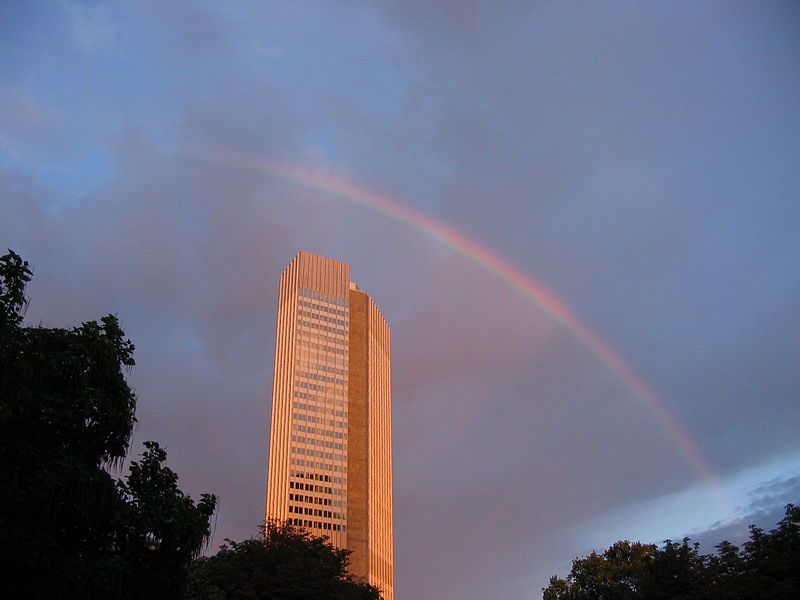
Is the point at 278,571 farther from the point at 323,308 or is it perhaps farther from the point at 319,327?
the point at 323,308

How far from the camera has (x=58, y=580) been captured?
55.4ft

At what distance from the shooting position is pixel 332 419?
161 m

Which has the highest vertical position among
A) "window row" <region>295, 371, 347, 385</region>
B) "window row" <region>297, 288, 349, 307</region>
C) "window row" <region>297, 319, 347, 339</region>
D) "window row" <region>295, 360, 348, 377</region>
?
"window row" <region>297, 288, 349, 307</region>

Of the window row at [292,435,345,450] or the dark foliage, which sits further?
the window row at [292,435,345,450]

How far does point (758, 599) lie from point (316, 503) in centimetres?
11788

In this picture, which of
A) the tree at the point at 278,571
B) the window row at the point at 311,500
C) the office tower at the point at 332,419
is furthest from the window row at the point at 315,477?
the tree at the point at 278,571

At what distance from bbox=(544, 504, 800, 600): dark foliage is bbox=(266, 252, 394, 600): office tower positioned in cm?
9318

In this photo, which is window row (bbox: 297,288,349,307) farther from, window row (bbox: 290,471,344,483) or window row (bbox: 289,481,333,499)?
window row (bbox: 289,481,333,499)

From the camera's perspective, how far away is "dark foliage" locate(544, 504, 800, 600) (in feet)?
140

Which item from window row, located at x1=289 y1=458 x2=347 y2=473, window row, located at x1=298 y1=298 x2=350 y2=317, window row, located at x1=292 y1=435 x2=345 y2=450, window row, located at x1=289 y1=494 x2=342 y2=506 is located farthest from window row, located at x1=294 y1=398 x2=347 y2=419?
window row, located at x1=298 y1=298 x2=350 y2=317

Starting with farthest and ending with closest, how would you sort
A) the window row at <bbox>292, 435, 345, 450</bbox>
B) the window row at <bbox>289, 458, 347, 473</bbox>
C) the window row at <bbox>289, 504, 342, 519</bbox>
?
the window row at <bbox>292, 435, 345, 450</bbox> → the window row at <bbox>289, 458, 347, 473</bbox> → the window row at <bbox>289, 504, 342, 519</bbox>

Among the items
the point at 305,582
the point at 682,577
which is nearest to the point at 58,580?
the point at 305,582

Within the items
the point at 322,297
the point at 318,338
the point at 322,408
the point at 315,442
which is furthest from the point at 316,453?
the point at 322,297

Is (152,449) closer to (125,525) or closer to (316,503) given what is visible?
(125,525)
